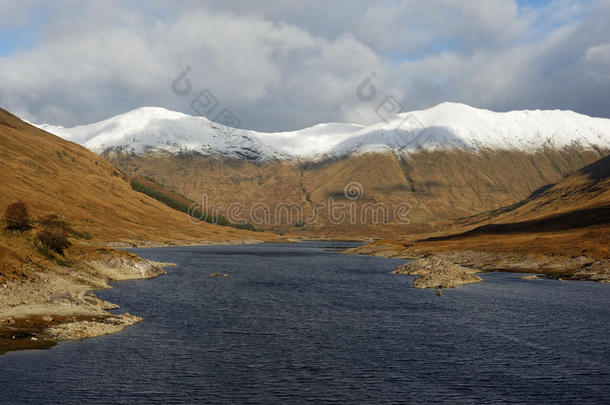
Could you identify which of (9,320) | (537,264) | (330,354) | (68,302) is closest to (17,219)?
(68,302)

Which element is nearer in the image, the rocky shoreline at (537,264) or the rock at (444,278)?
the rock at (444,278)

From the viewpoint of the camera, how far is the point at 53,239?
90562mm

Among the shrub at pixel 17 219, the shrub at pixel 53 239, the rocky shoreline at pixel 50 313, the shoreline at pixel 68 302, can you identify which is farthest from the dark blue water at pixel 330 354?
the shrub at pixel 17 219

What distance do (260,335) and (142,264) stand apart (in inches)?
2498

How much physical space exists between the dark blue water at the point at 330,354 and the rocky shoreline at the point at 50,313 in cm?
231

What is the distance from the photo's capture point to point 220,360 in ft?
146

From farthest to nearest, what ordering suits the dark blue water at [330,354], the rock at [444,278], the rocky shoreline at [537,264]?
the rocky shoreline at [537,264]
the rock at [444,278]
the dark blue water at [330,354]

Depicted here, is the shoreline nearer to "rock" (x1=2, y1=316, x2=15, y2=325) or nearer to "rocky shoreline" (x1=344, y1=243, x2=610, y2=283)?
"rock" (x1=2, y1=316, x2=15, y2=325)

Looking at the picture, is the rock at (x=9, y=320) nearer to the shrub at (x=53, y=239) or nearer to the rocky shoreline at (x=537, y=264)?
the shrub at (x=53, y=239)

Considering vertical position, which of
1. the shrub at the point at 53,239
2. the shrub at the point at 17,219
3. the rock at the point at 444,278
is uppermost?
the shrub at the point at 17,219

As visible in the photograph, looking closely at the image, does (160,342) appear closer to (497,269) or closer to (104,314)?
(104,314)

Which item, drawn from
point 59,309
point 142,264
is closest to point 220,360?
point 59,309

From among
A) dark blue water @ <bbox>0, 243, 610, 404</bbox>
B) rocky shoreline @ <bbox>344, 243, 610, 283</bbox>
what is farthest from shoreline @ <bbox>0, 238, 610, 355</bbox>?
dark blue water @ <bbox>0, 243, 610, 404</bbox>

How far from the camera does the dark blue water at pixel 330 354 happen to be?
36594 millimetres
